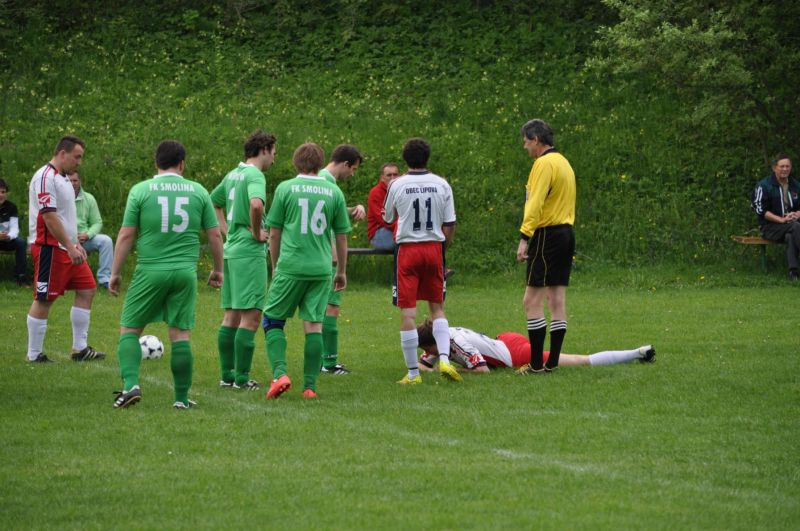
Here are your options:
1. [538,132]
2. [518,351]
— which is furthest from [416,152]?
[518,351]

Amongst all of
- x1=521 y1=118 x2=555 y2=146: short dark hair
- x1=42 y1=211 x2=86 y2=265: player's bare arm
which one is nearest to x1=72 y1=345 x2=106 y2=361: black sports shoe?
x1=42 y1=211 x2=86 y2=265: player's bare arm

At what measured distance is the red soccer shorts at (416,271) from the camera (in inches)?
426

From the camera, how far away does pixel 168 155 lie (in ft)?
30.5

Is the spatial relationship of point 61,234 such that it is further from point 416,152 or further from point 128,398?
point 416,152

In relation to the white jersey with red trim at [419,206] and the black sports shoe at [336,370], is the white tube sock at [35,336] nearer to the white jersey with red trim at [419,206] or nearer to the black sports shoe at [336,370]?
the black sports shoe at [336,370]

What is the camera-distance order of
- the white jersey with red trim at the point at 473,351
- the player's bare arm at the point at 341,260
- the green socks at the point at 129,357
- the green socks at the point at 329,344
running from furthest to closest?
the green socks at the point at 329,344, the white jersey with red trim at the point at 473,351, the player's bare arm at the point at 341,260, the green socks at the point at 129,357

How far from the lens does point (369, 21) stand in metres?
27.0

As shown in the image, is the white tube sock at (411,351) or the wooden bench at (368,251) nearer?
the white tube sock at (411,351)

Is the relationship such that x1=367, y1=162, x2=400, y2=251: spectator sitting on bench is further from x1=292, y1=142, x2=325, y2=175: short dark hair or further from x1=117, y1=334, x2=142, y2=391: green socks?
x1=117, y1=334, x2=142, y2=391: green socks

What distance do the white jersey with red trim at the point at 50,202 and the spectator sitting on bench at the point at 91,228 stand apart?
1.58 meters

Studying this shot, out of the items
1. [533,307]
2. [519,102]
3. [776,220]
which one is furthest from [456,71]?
[533,307]

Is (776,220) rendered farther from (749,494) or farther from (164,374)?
(749,494)

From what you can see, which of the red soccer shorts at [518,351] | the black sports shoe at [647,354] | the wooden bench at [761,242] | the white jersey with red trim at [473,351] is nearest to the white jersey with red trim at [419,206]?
the white jersey with red trim at [473,351]

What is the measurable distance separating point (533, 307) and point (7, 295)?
983cm
